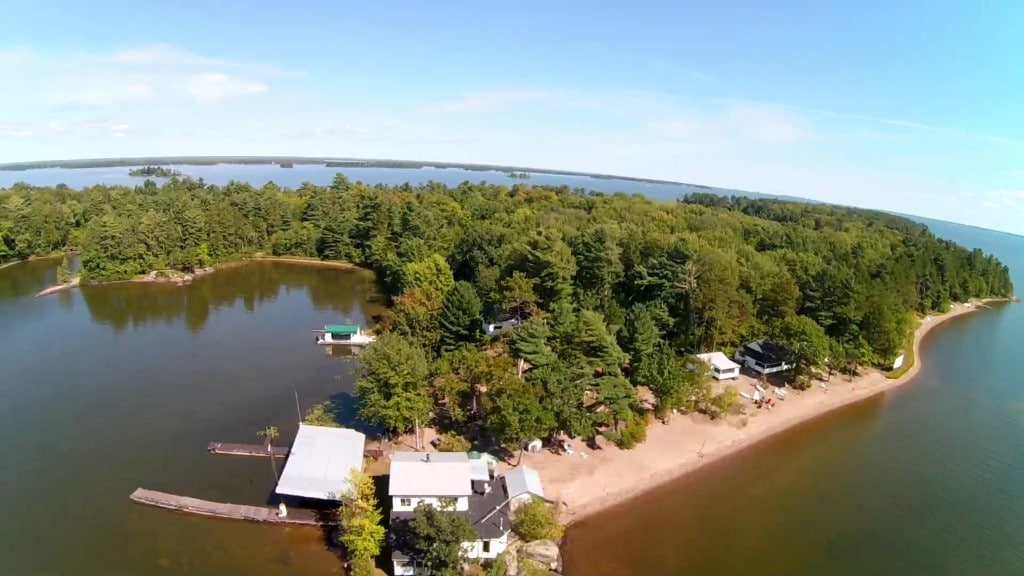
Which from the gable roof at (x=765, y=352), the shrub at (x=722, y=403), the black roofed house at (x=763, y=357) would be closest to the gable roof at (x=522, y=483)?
the shrub at (x=722, y=403)

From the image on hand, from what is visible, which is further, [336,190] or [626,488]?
[336,190]

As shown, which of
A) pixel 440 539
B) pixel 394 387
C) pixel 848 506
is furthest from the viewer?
pixel 848 506

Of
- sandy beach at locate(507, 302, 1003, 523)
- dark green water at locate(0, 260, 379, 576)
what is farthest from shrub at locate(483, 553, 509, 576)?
dark green water at locate(0, 260, 379, 576)

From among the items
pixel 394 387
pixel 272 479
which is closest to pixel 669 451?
pixel 394 387

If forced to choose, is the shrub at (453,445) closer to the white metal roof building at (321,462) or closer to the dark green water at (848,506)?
the white metal roof building at (321,462)

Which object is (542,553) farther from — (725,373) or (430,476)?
(725,373)

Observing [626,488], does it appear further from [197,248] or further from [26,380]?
[197,248]

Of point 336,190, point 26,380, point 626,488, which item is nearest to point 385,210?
point 336,190
